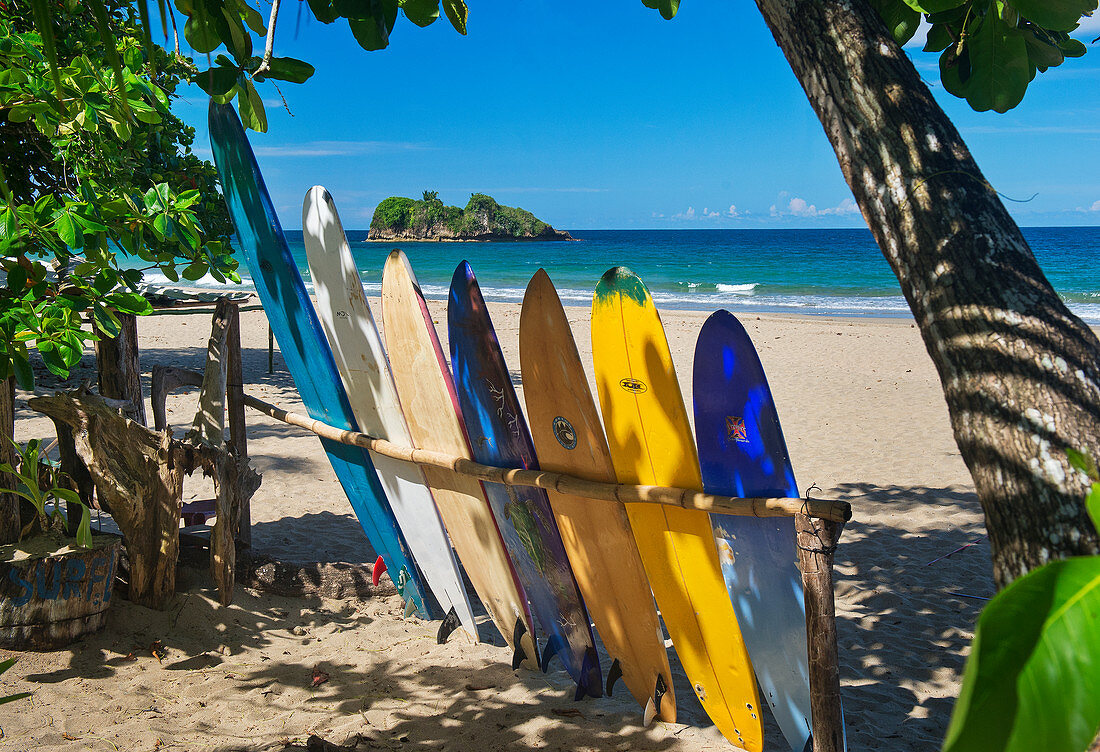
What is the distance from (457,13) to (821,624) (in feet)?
6.13

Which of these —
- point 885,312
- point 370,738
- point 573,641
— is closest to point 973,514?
point 573,641

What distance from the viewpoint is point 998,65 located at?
1616 millimetres

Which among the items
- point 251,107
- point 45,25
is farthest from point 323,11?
point 45,25

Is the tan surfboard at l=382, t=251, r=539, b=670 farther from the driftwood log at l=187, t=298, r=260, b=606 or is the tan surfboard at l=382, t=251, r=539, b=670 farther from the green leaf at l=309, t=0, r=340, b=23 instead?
the green leaf at l=309, t=0, r=340, b=23

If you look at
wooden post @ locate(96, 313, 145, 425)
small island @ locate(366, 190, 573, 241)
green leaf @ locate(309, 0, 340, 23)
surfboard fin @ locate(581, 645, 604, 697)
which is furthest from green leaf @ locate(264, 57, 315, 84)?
small island @ locate(366, 190, 573, 241)

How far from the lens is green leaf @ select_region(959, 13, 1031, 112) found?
159 centimetres

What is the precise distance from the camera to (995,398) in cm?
112

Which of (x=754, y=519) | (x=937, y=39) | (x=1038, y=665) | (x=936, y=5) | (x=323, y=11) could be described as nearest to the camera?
(x=1038, y=665)

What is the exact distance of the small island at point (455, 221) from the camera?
83.3 meters

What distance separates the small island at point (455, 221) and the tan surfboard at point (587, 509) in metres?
82.8

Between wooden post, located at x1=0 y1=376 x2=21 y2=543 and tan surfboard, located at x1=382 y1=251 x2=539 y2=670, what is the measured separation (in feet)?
5.55

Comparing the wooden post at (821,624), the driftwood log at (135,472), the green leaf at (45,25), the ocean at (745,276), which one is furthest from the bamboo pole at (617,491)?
the ocean at (745,276)

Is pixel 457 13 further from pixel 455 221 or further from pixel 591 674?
pixel 455 221

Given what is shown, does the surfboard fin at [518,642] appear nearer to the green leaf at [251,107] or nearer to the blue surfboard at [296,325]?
the blue surfboard at [296,325]
